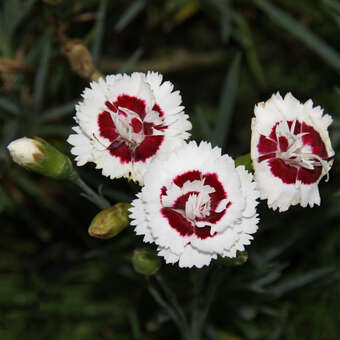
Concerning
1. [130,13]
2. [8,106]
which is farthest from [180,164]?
[130,13]

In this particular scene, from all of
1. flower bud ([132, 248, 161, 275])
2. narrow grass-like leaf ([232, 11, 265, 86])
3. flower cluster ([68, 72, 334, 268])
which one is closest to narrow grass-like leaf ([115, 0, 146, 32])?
narrow grass-like leaf ([232, 11, 265, 86])

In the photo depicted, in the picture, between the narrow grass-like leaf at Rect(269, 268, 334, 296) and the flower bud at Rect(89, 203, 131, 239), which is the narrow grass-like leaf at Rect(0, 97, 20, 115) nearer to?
the flower bud at Rect(89, 203, 131, 239)

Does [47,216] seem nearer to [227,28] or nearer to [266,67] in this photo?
[227,28]

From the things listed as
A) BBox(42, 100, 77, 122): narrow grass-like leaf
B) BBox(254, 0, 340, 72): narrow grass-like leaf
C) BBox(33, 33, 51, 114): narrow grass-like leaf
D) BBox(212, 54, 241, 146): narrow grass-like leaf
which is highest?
BBox(33, 33, 51, 114): narrow grass-like leaf

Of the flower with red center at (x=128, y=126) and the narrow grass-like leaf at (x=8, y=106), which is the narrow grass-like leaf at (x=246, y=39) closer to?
the narrow grass-like leaf at (x=8, y=106)

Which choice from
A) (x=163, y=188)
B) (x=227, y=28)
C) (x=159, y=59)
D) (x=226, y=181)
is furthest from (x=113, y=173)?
(x=159, y=59)

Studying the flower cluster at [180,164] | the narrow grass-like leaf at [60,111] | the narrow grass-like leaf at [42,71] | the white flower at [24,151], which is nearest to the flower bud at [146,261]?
the flower cluster at [180,164]
